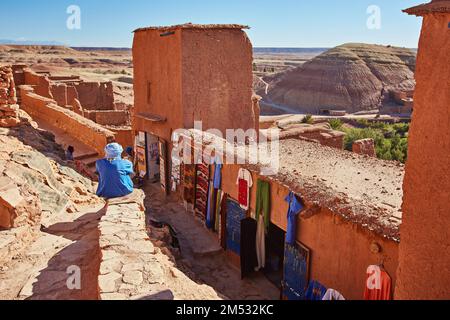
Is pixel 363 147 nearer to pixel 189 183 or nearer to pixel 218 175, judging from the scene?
pixel 189 183

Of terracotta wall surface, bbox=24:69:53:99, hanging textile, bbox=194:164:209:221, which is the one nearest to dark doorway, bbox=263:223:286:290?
hanging textile, bbox=194:164:209:221

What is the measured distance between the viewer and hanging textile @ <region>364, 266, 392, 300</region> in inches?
207

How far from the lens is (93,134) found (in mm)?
13219

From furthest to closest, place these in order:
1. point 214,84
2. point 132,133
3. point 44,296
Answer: point 132,133
point 214,84
point 44,296

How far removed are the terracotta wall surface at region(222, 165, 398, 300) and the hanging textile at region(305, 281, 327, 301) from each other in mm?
73

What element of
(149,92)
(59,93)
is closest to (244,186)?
(149,92)

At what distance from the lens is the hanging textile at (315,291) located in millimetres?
6435

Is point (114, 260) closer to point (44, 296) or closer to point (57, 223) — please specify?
point (44, 296)

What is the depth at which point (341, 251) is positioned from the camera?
6.07 metres

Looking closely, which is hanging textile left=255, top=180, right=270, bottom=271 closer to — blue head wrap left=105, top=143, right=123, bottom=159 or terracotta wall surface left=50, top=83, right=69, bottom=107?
blue head wrap left=105, top=143, right=123, bottom=159

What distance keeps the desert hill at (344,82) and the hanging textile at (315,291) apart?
44711mm

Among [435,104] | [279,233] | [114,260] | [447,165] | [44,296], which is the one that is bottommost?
[279,233]
